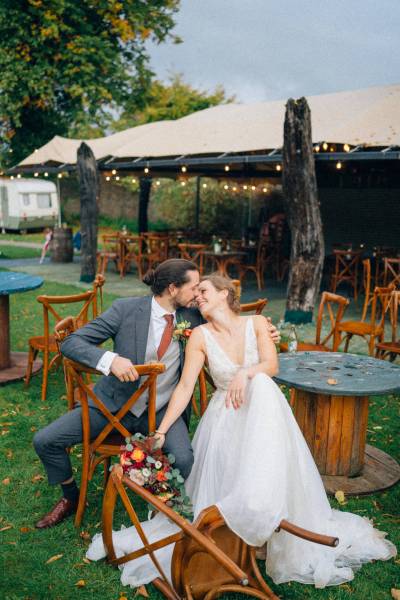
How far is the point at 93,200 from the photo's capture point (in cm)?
1288

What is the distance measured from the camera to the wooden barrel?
16.1 metres

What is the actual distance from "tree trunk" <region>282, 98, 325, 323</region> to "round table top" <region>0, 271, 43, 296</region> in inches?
161

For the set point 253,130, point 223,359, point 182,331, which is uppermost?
point 253,130

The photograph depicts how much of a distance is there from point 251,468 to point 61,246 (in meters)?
14.2

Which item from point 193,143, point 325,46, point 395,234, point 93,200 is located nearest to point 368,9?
point 325,46

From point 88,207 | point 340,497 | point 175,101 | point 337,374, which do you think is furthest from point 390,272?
point 175,101

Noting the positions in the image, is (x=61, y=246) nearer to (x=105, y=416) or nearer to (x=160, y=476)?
(x=105, y=416)

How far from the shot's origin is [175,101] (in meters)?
27.4

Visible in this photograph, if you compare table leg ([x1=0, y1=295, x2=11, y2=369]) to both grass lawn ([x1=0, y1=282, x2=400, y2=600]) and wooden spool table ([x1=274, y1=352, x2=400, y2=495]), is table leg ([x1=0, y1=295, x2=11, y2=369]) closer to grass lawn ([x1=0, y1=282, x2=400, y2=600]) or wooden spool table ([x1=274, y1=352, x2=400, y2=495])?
grass lawn ([x1=0, y1=282, x2=400, y2=600])

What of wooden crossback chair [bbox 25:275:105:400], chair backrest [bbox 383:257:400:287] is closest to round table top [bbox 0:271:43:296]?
wooden crossback chair [bbox 25:275:105:400]

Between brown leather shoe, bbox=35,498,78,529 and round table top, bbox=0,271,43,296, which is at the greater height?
round table top, bbox=0,271,43,296

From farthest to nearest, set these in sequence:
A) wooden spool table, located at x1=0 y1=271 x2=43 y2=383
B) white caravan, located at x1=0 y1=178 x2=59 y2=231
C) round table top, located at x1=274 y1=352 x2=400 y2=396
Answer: white caravan, located at x1=0 y1=178 x2=59 y2=231 → wooden spool table, located at x1=0 y1=271 x2=43 y2=383 → round table top, located at x1=274 y1=352 x2=400 y2=396

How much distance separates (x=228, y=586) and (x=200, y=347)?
1.15 metres

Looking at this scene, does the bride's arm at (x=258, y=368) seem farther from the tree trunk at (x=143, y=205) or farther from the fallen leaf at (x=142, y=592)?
the tree trunk at (x=143, y=205)
